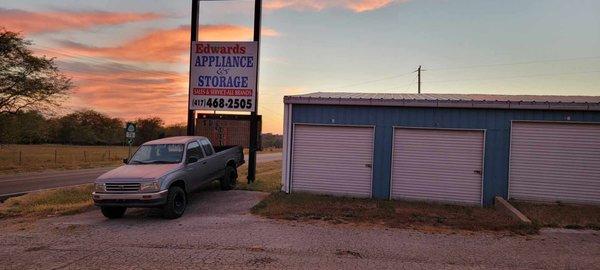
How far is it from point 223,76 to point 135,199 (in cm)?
750

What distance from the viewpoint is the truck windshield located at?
12219mm

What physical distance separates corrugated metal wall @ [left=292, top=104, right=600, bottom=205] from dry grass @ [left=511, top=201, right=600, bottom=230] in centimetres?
Result: 117

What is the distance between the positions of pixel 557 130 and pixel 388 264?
8850mm

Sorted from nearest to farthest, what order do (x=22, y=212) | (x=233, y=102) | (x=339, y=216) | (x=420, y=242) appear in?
(x=420, y=242) → (x=339, y=216) → (x=22, y=212) → (x=233, y=102)

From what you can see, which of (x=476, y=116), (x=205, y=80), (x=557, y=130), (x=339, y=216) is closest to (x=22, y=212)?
(x=205, y=80)

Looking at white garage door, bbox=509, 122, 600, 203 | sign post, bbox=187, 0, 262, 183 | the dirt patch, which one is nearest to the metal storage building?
white garage door, bbox=509, 122, 600, 203

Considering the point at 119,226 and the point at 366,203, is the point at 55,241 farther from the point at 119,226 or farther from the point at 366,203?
the point at 366,203

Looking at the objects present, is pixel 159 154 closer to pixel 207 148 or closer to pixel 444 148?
pixel 207 148

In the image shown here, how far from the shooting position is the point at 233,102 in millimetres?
17141

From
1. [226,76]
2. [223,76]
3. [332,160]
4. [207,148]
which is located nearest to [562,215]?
[332,160]

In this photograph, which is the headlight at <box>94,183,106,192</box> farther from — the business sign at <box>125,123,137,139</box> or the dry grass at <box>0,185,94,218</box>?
the business sign at <box>125,123,137,139</box>

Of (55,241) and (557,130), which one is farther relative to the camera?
(557,130)

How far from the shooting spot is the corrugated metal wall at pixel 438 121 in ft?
45.1

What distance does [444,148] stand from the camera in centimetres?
1421
